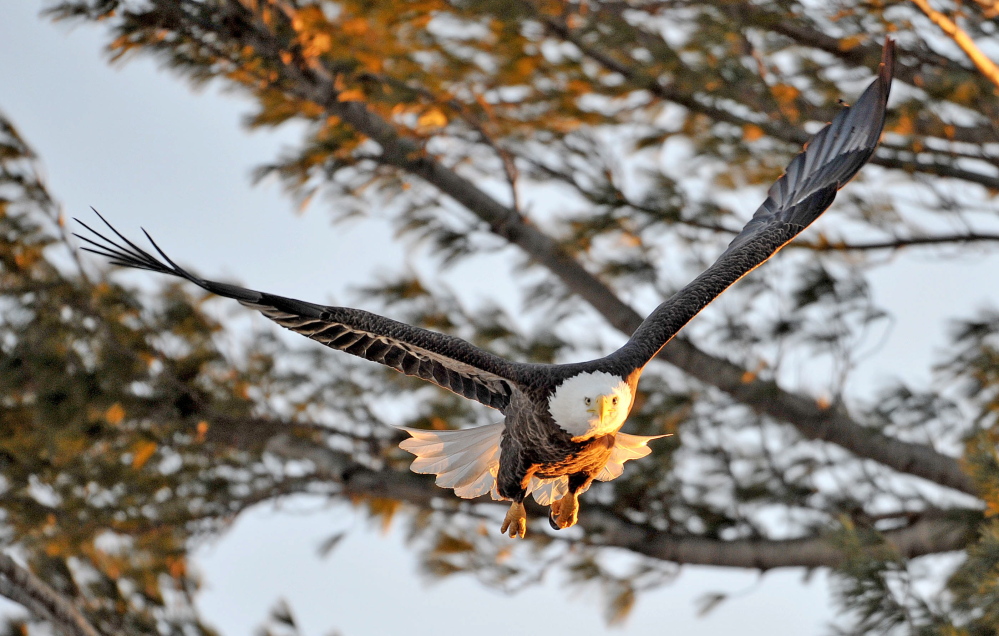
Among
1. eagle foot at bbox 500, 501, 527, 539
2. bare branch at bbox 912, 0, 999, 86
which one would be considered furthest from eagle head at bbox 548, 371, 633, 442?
bare branch at bbox 912, 0, 999, 86

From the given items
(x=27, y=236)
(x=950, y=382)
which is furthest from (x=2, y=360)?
(x=950, y=382)

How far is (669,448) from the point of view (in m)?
5.20

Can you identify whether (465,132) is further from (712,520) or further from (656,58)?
(712,520)

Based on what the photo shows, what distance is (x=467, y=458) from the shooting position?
3.73 m

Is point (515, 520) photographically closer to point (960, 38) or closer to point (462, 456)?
point (462, 456)

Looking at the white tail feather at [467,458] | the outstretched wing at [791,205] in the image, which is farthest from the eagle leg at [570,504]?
the outstretched wing at [791,205]

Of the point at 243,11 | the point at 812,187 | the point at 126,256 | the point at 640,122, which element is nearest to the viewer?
the point at 126,256

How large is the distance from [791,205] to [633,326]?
43.9 inches

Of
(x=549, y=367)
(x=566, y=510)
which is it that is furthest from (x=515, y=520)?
(x=549, y=367)

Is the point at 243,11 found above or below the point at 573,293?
above

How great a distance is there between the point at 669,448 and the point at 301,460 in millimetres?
1831

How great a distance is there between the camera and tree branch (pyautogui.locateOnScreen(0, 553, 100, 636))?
3486mm

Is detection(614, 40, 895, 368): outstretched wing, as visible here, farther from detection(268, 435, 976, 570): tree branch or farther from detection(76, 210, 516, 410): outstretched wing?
detection(268, 435, 976, 570): tree branch

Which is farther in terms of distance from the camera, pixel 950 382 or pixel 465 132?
pixel 465 132
